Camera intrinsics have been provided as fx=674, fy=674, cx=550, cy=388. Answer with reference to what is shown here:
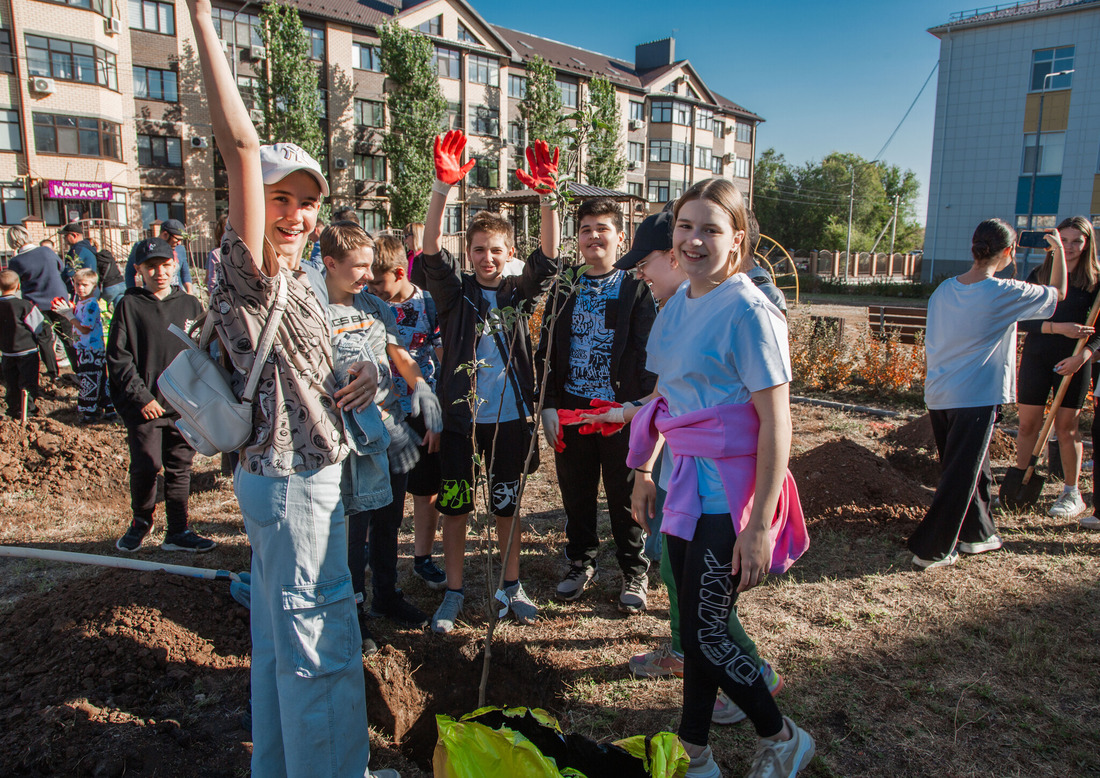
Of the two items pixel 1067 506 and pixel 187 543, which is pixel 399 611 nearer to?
pixel 187 543

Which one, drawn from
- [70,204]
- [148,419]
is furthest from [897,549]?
[70,204]

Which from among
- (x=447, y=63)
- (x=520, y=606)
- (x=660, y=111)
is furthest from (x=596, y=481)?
(x=660, y=111)

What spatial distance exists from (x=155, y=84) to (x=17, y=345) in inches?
1055

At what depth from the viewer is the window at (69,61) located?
25.2m

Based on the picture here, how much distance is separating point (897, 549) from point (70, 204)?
31531mm

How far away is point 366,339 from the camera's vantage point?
2.50 m

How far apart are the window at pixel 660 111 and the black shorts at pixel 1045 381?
45.9 meters

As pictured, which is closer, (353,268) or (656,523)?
(353,268)

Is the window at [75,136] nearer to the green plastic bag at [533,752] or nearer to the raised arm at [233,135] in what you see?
the raised arm at [233,135]

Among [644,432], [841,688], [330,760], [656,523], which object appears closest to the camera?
[330,760]

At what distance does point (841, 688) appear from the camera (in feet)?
9.11

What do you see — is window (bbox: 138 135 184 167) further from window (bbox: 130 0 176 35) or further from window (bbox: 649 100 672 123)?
window (bbox: 649 100 672 123)

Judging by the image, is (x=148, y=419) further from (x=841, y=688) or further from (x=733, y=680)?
(x=841, y=688)

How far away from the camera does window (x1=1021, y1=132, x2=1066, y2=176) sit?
31.5 meters
